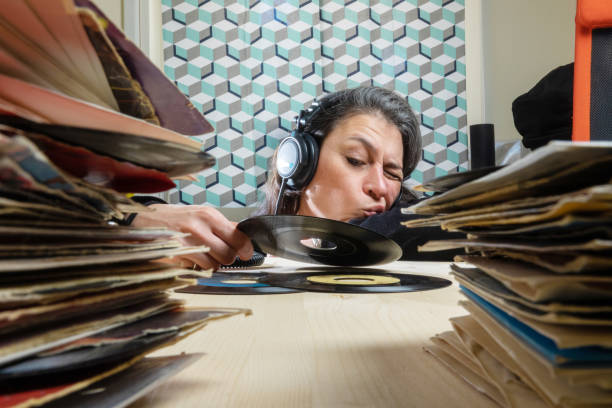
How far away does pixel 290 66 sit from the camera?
255 cm

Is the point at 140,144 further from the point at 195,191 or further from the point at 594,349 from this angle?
the point at 195,191

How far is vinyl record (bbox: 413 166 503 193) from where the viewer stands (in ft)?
0.77

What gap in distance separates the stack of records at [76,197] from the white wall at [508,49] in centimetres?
265

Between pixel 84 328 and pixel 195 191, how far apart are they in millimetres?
2382

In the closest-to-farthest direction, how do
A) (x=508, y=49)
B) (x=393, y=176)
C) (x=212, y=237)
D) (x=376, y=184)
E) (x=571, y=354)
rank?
(x=571, y=354) < (x=212, y=237) < (x=376, y=184) < (x=393, y=176) < (x=508, y=49)

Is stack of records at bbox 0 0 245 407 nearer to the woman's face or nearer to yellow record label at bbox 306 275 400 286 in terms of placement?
yellow record label at bbox 306 275 400 286

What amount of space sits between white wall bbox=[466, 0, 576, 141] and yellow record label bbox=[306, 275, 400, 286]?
2076mm

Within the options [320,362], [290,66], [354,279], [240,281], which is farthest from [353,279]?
[290,66]

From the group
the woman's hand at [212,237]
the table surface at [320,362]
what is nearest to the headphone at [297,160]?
the woman's hand at [212,237]

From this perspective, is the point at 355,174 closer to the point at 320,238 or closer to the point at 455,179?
the point at 320,238

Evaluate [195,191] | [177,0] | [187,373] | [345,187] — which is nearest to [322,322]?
[187,373]

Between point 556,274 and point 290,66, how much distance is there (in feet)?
8.26

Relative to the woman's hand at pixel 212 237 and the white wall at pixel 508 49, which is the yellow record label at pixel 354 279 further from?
the white wall at pixel 508 49

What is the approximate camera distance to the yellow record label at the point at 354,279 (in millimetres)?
756
